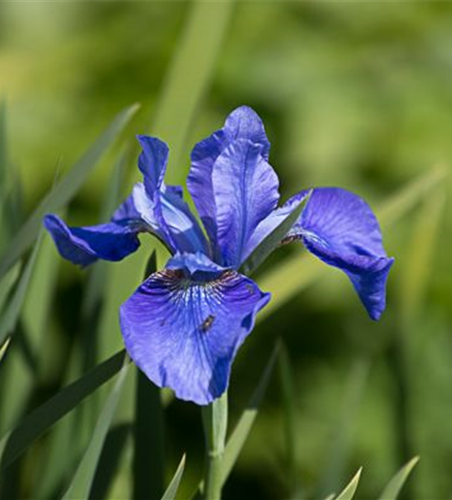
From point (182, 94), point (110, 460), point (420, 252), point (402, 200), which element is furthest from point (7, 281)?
point (420, 252)

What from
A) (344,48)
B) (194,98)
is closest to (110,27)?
(344,48)

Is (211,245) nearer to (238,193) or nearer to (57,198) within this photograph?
(238,193)

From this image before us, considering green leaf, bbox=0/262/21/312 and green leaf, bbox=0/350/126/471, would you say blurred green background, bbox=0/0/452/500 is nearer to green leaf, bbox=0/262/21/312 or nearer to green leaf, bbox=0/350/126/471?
green leaf, bbox=0/262/21/312

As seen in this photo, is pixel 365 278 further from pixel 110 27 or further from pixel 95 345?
pixel 110 27

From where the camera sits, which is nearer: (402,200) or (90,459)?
(90,459)

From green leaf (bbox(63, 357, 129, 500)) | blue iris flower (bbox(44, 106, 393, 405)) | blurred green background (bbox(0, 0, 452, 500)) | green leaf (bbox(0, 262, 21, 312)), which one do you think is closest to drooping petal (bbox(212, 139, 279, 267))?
blue iris flower (bbox(44, 106, 393, 405))
